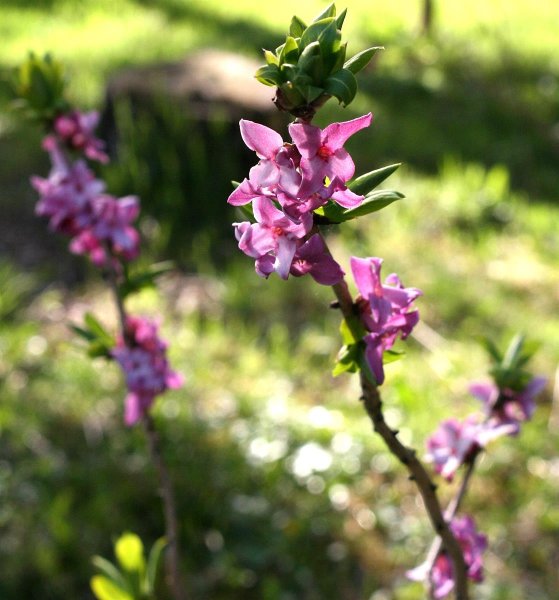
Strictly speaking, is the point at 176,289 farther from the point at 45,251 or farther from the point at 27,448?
the point at 27,448

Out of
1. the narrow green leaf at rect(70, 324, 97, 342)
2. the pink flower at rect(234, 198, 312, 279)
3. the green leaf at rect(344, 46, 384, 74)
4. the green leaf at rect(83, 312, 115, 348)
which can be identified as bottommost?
the green leaf at rect(83, 312, 115, 348)

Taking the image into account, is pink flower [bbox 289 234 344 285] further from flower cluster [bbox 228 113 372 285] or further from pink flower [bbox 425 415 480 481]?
pink flower [bbox 425 415 480 481]

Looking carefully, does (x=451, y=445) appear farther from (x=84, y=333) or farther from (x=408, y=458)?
(x=84, y=333)

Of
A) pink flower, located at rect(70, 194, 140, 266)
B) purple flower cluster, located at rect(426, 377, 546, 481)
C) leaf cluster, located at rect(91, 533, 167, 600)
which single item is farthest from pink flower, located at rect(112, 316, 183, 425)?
purple flower cluster, located at rect(426, 377, 546, 481)

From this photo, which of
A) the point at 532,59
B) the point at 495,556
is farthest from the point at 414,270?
the point at 532,59

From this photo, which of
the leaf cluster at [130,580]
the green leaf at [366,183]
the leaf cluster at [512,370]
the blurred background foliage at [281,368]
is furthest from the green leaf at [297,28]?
the leaf cluster at [130,580]

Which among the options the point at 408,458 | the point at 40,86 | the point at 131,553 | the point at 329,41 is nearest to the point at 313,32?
the point at 329,41
